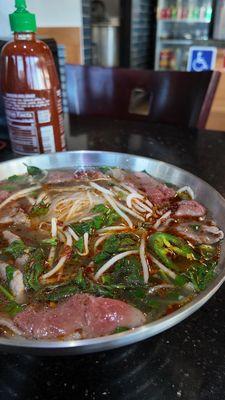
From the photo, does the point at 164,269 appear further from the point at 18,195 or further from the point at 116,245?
the point at 18,195

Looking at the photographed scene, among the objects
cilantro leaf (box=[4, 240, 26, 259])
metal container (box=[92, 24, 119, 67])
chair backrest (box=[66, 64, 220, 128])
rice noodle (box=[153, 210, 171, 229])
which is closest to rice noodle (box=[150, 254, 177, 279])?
rice noodle (box=[153, 210, 171, 229])

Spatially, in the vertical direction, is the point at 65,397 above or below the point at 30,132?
below

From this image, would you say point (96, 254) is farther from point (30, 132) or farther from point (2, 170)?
point (30, 132)

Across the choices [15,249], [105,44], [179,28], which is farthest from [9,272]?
[179,28]

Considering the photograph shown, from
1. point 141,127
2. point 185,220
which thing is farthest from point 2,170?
point 141,127

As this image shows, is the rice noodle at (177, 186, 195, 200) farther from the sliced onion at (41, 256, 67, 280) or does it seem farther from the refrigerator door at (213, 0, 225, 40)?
the refrigerator door at (213, 0, 225, 40)

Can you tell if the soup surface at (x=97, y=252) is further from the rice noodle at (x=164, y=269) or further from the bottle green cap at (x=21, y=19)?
the bottle green cap at (x=21, y=19)

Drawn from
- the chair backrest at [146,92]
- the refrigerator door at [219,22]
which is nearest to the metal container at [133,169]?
the chair backrest at [146,92]
